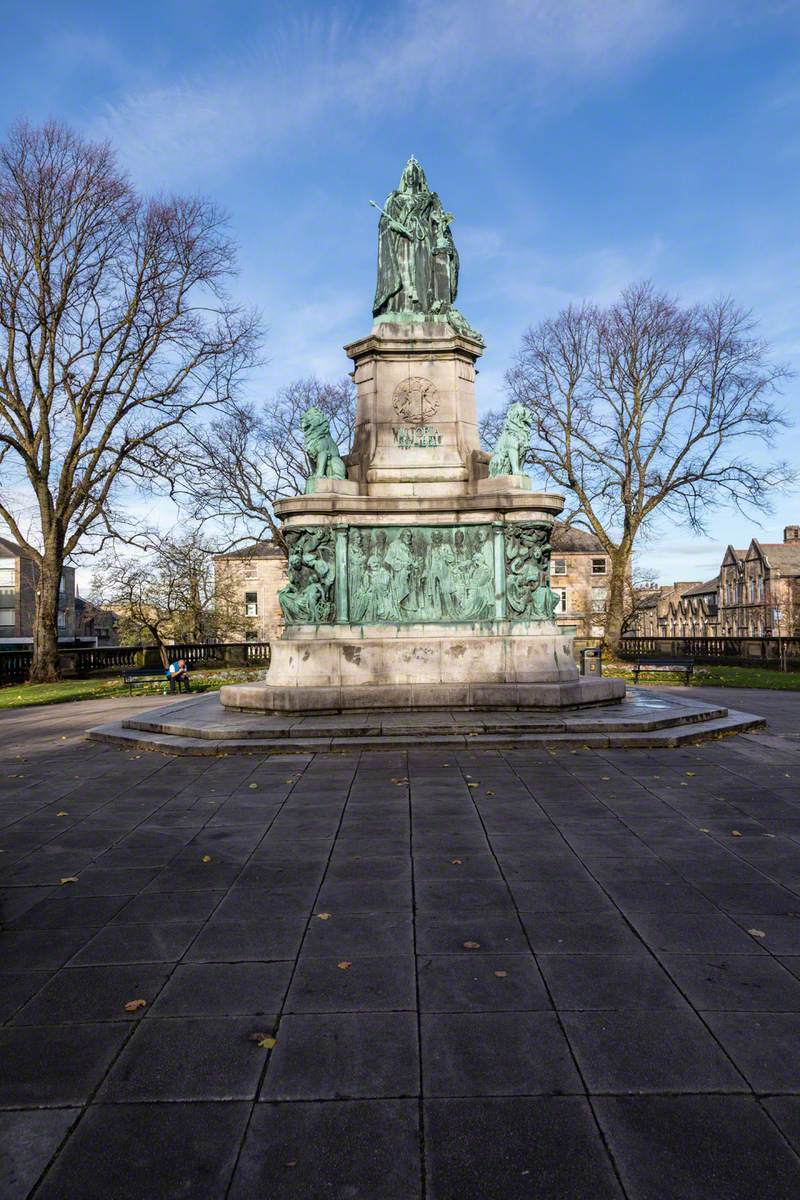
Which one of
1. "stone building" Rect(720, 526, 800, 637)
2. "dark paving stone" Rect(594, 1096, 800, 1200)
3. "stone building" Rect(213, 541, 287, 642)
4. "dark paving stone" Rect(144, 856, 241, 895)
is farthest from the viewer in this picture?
"stone building" Rect(720, 526, 800, 637)

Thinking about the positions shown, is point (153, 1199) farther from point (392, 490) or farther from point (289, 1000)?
point (392, 490)

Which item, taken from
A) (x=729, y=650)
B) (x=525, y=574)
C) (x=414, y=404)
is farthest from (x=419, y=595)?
(x=729, y=650)

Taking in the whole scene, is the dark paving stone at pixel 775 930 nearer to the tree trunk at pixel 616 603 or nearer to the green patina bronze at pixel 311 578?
the green patina bronze at pixel 311 578

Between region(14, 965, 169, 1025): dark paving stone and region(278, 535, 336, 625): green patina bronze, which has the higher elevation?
region(278, 535, 336, 625): green patina bronze

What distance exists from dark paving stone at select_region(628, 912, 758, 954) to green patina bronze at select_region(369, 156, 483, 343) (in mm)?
12057

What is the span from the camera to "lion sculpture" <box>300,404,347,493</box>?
13.2m

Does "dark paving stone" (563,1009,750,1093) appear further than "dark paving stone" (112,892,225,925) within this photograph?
No

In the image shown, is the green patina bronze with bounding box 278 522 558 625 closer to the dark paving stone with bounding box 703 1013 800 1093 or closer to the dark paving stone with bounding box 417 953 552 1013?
the dark paving stone with bounding box 417 953 552 1013

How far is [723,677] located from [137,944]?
2280cm

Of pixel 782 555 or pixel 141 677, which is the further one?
pixel 782 555

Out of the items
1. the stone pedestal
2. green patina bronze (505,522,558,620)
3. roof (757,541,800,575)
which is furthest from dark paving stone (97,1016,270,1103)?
roof (757,541,800,575)

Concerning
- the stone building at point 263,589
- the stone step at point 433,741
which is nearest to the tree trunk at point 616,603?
the stone step at point 433,741

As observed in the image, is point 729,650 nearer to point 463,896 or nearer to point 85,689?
point 85,689

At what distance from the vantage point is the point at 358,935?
165 inches
